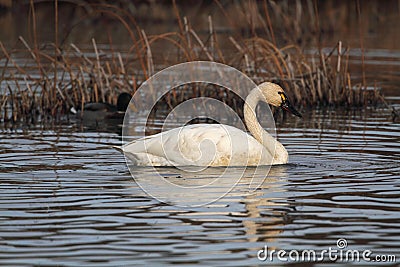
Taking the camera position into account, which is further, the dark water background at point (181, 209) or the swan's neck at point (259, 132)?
the swan's neck at point (259, 132)

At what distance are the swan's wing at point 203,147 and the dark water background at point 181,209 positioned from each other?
0.17m

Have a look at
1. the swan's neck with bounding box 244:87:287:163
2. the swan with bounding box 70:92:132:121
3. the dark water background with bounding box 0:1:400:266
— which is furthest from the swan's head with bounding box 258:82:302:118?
the swan with bounding box 70:92:132:121

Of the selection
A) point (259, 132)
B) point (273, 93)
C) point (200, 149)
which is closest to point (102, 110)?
point (273, 93)

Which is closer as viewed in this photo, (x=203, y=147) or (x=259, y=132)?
(x=203, y=147)

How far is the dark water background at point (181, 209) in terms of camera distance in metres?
5.93

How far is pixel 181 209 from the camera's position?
712 centimetres

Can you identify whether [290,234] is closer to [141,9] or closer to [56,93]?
[56,93]

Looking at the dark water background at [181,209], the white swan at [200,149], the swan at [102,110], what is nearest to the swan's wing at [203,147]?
the white swan at [200,149]

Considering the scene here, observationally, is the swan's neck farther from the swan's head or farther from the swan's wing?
the swan's wing

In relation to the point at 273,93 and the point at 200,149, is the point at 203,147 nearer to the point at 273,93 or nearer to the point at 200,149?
Result: the point at 200,149

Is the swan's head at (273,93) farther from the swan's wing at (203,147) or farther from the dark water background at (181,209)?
the swan's wing at (203,147)

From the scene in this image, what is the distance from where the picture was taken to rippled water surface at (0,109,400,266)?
233 inches

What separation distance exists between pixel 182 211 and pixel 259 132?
2.78 metres

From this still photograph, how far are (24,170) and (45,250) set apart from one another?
3.03m
